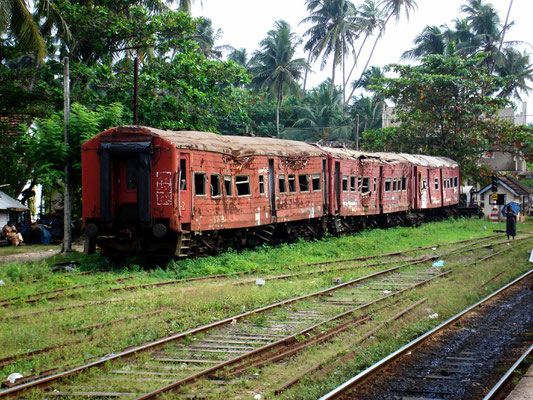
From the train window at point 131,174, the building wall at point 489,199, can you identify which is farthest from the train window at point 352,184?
the building wall at point 489,199

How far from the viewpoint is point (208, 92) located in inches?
1010

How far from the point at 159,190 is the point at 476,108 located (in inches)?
1099

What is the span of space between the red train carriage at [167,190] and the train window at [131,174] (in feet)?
0.08

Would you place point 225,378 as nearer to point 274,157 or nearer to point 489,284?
point 489,284

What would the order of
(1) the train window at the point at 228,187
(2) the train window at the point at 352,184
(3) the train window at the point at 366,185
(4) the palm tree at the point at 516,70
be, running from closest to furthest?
(1) the train window at the point at 228,187 → (2) the train window at the point at 352,184 → (3) the train window at the point at 366,185 → (4) the palm tree at the point at 516,70

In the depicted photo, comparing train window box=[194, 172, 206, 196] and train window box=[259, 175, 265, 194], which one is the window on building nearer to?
train window box=[259, 175, 265, 194]

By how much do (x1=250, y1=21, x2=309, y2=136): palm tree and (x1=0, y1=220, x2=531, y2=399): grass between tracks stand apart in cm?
3723

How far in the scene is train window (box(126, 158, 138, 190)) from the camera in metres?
14.5

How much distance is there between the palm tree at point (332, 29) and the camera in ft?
179

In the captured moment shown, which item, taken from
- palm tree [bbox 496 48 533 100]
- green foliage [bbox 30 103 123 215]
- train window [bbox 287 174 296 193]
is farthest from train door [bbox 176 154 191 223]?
palm tree [bbox 496 48 533 100]

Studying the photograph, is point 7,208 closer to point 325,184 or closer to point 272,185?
point 272,185

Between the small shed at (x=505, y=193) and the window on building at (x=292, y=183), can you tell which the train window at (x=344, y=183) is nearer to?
the window on building at (x=292, y=183)

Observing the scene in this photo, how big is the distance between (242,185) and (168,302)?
23.0 feet

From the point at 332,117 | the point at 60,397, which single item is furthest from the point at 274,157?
the point at 332,117
